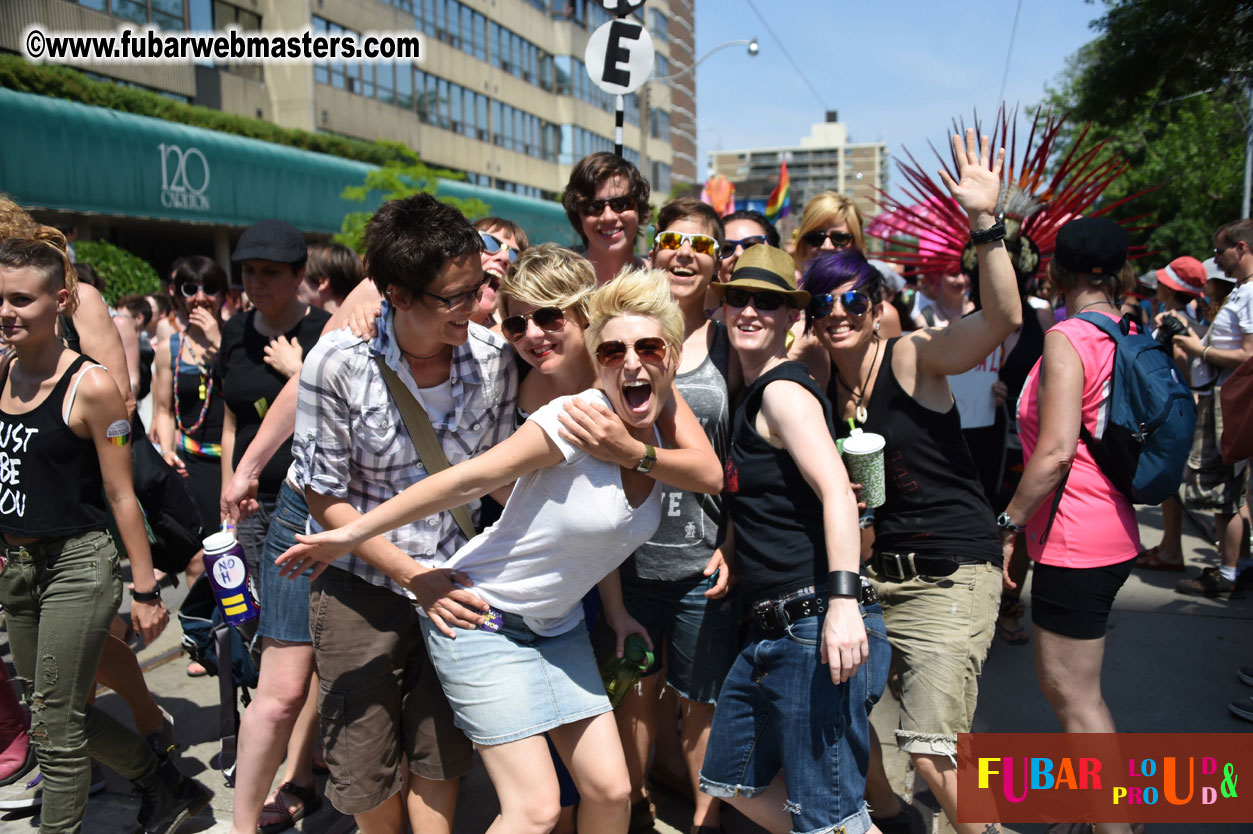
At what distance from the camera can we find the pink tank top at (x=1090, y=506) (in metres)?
2.96

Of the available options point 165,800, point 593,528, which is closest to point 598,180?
point 593,528

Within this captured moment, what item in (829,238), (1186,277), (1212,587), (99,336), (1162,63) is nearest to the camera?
(99,336)

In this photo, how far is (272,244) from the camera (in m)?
3.79

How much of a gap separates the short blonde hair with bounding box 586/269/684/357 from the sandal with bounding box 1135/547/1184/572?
17.5 ft

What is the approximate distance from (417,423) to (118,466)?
132 centimetres

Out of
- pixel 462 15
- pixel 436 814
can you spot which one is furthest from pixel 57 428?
pixel 462 15

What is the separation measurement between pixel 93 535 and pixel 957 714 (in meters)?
3.05

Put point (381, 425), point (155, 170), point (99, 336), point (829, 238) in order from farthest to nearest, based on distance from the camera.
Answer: point (155, 170) < point (829, 238) < point (99, 336) < point (381, 425)

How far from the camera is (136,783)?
3359mm

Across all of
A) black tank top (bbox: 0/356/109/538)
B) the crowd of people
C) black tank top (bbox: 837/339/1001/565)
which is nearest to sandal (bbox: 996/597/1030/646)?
the crowd of people

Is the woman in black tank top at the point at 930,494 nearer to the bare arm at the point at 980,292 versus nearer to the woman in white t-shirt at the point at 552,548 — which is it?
the bare arm at the point at 980,292

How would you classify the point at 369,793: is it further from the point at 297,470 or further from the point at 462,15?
the point at 462,15

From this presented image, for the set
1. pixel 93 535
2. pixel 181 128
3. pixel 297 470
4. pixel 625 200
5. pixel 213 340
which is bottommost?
pixel 93 535

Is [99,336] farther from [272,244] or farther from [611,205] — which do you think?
[611,205]
